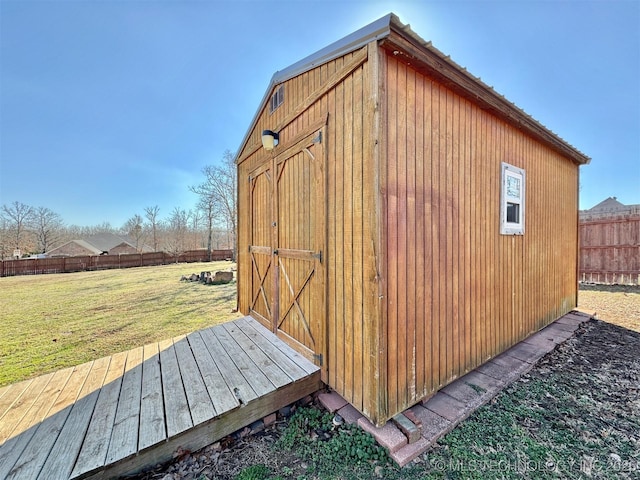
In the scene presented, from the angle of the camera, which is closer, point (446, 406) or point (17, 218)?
point (446, 406)

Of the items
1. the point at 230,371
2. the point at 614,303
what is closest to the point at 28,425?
the point at 230,371

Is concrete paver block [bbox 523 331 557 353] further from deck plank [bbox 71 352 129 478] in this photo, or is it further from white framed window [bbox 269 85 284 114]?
white framed window [bbox 269 85 284 114]

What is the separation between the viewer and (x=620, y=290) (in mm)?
6840

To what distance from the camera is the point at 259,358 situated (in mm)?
2652

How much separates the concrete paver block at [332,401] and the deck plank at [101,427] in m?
1.54

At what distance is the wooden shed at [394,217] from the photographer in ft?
6.16

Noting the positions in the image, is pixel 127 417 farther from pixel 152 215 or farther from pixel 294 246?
pixel 152 215

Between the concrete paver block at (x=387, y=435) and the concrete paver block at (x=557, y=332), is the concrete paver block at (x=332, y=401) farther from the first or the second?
the concrete paver block at (x=557, y=332)

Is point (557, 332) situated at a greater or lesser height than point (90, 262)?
greater

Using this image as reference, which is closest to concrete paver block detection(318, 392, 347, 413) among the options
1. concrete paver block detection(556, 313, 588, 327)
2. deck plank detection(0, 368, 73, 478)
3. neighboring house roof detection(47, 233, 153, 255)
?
deck plank detection(0, 368, 73, 478)

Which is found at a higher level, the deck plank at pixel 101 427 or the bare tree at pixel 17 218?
the bare tree at pixel 17 218

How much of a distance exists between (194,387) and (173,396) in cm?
16

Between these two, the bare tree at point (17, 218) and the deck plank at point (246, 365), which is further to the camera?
the bare tree at point (17, 218)

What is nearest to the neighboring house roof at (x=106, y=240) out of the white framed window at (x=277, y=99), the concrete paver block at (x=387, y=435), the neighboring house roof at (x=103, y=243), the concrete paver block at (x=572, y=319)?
the neighboring house roof at (x=103, y=243)
